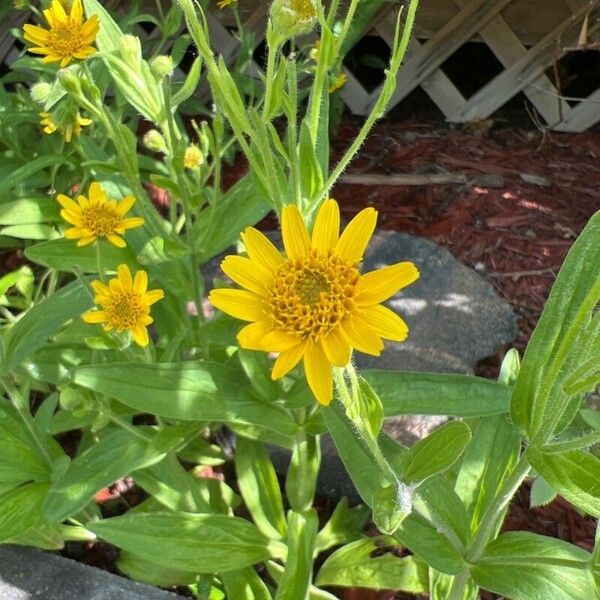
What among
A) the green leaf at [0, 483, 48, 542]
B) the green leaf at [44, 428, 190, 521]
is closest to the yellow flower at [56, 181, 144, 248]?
the green leaf at [44, 428, 190, 521]

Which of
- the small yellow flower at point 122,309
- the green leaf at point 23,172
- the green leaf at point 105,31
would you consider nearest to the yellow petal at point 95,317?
the small yellow flower at point 122,309

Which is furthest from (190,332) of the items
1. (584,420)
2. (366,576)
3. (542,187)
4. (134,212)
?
(542,187)

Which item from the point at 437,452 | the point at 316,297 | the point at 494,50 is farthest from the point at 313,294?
the point at 494,50

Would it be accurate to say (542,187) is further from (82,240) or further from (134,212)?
(82,240)

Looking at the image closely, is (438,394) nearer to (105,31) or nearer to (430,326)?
(430,326)

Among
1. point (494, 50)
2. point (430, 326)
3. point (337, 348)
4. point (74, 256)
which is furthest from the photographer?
point (494, 50)

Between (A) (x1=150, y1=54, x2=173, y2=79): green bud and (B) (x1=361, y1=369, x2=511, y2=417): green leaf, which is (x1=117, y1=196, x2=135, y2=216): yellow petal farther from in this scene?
(B) (x1=361, y1=369, x2=511, y2=417): green leaf
